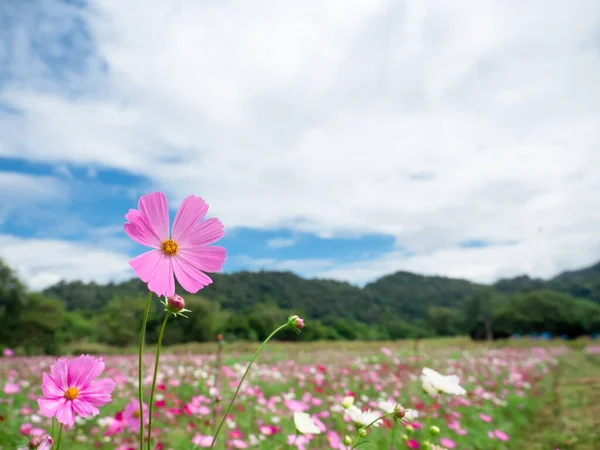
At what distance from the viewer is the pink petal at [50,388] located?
0.69 m

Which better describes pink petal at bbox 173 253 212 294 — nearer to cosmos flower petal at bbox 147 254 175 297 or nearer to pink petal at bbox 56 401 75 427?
cosmos flower petal at bbox 147 254 175 297

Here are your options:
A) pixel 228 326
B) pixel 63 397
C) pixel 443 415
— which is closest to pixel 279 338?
pixel 228 326

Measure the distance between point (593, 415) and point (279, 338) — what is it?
17.5 meters

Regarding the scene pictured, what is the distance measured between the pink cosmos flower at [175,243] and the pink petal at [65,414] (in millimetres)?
280

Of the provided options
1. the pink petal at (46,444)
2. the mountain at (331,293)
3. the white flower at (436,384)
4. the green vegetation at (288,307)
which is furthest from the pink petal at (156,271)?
the mountain at (331,293)

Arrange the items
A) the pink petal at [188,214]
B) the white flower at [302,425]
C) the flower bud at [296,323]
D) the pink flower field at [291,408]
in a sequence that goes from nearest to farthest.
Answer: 1. the pink petal at [188,214]
2. the flower bud at [296,323]
3. the white flower at [302,425]
4. the pink flower field at [291,408]

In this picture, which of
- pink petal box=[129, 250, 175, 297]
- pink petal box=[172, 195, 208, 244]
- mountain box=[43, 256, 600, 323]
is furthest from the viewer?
mountain box=[43, 256, 600, 323]

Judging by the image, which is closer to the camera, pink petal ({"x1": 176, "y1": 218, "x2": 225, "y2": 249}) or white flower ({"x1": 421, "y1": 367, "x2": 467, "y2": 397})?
pink petal ({"x1": 176, "y1": 218, "x2": 225, "y2": 249})

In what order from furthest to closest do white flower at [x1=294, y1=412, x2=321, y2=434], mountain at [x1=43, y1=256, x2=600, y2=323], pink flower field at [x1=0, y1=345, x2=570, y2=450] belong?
mountain at [x1=43, y1=256, x2=600, y2=323] < pink flower field at [x1=0, y1=345, x2=570, y2=450] < white flower at [x1=294, y1=412, x2=321, y2=434]

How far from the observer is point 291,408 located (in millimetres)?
2611

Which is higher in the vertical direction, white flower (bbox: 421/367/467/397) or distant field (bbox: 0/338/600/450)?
white flower (bbox: 421/367/467/397)

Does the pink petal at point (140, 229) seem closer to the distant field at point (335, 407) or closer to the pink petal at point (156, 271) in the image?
the pink petal at point (156, 271)

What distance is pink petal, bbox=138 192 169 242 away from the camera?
2.11 ft

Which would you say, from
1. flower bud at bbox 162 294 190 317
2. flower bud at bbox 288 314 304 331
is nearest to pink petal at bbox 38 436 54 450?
flower bud at bbox 162 294 190 317
